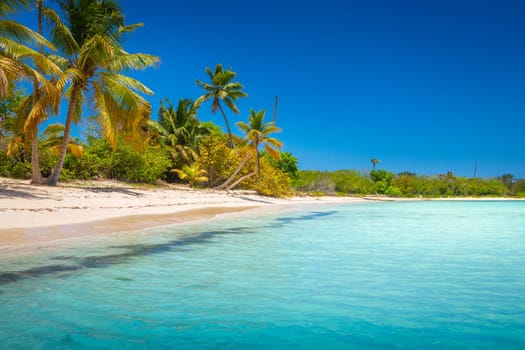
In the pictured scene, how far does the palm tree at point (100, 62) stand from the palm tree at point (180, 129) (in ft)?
42.3

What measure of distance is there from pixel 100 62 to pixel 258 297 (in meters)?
13.8

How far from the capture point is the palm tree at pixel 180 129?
29.9m

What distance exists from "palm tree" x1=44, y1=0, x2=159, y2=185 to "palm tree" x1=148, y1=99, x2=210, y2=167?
12902mm

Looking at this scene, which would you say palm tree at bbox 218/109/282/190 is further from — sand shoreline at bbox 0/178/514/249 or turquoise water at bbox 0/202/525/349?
turquoise water at bbox 0/202/525/349

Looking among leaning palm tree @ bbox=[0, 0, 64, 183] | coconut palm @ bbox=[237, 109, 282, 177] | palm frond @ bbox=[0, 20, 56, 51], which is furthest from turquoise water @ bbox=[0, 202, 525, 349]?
coconut palm @ bbox=[237, 109, 282, 177]

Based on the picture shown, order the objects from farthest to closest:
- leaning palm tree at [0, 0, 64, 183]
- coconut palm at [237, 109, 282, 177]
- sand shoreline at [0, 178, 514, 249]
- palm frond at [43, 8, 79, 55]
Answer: coconut palm at [237, 109, 282, 177]
palm frond at [43, 8, 79, 55]
leaning palm tree at [0, 0, 64, 183]
sand shoreline at [0, 178, 514, 249]

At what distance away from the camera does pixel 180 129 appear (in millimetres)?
30344

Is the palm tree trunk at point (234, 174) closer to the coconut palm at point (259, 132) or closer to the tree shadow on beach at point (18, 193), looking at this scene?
the coconut palm at point (259, 132)

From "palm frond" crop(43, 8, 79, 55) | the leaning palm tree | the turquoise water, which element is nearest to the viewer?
the turquoise water

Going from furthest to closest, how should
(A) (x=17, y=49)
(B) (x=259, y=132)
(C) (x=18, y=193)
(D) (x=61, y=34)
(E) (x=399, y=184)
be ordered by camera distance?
(E) (x=399, y=184) < (B) (x=259, y=132) < (D) (x=61, y=34) < (C) (x=18, y=193) < (A) (x=17, y=49)

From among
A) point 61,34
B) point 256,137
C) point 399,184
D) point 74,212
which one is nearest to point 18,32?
point 61,34

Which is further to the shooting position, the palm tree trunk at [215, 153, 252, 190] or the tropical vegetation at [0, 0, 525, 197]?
the palm tree trunk at [215, 153, 252, 190]

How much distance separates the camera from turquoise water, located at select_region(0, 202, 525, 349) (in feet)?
10.3

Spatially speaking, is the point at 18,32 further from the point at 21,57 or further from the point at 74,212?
the point at 74,212
